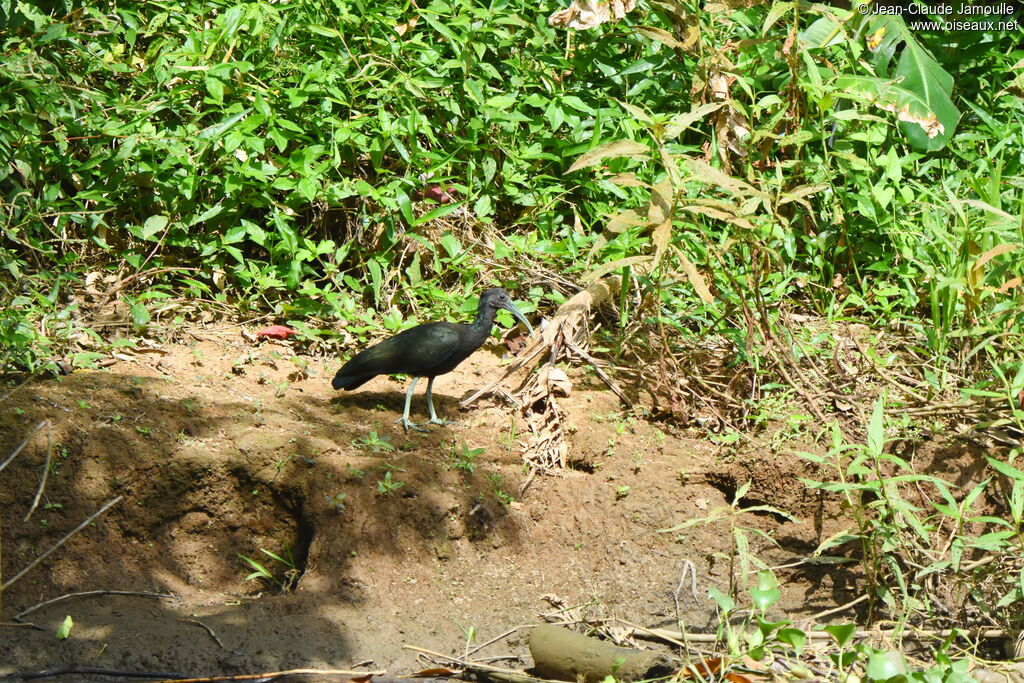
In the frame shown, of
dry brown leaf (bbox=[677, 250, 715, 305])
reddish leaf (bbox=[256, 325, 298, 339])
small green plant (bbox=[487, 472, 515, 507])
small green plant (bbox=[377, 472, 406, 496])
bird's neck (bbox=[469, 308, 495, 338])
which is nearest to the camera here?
small green plant (bbox=[377, 472, 406, 496])

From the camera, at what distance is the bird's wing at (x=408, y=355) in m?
5.25

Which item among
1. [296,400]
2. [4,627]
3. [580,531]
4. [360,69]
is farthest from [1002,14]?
[4,627]

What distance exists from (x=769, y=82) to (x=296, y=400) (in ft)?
12.4

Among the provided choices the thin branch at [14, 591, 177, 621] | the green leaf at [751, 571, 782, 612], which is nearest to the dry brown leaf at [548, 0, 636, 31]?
the green leaf at [751, 571, 782, 612]

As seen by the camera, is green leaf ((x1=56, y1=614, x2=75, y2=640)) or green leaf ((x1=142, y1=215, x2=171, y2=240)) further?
green leaf ((x1=142, y1=215, x2=171, y2=240))

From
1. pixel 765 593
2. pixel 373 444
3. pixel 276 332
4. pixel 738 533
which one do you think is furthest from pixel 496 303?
pixel 765 593

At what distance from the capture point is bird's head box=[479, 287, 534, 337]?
562 cm

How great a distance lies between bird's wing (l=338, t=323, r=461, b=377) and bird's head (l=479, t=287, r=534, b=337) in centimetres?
37

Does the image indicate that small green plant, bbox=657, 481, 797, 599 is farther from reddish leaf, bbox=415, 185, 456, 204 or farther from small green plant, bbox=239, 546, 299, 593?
reddish leaf, bbox=415, 185, 456, 204

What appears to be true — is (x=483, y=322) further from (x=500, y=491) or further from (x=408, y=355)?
(x=500, y=491)

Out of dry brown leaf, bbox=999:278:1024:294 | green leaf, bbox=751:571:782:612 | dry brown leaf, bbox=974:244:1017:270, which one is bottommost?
green leaf, bbox=751:571:782:612

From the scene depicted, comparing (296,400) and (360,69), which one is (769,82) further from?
(296,400)

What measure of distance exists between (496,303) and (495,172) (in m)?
1.19

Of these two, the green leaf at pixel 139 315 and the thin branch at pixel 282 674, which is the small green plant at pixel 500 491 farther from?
the green leaf at pixel 139 315
